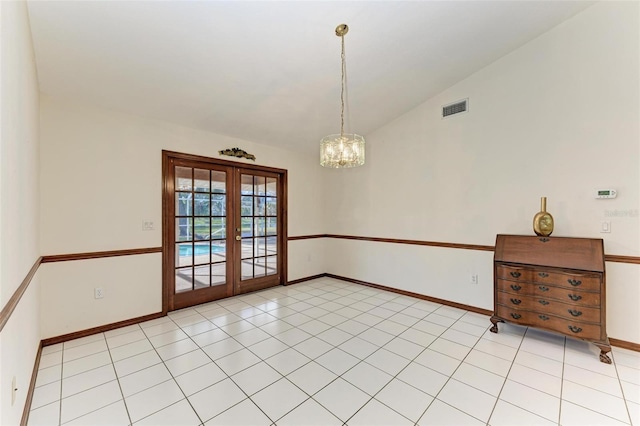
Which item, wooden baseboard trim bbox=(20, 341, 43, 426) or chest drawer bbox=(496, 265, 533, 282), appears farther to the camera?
chest drawer bbox=(496, 265, 533, 282)

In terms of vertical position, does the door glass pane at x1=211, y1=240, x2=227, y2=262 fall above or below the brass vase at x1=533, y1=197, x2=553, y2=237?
below

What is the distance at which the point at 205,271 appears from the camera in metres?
3.97

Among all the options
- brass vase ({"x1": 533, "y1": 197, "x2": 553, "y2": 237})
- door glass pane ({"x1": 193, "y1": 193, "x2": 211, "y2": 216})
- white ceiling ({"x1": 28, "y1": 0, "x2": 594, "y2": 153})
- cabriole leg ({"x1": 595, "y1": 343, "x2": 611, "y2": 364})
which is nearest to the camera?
white ceiling ({"x1": 28, "y1": 0, "x2": 594, "y2": 153})

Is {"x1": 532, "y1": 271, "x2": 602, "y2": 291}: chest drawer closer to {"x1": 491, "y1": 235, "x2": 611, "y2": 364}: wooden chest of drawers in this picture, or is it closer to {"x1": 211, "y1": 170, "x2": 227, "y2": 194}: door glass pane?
{"x1": 491, "y1": 235, "x2": 611, "y2": 364}: wooden chest of drawers

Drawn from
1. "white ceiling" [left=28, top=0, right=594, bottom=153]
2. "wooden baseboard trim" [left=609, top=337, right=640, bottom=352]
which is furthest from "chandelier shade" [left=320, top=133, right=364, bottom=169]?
"wooden baseboard trim" [left=609, top=337, right=640, bottom=352]

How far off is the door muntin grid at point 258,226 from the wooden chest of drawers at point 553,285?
3365 mm

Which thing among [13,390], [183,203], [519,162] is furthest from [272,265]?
[519,162]

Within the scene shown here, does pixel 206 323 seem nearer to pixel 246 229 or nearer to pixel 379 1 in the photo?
pixel 246 229

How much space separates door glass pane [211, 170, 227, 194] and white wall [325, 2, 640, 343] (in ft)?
7.93

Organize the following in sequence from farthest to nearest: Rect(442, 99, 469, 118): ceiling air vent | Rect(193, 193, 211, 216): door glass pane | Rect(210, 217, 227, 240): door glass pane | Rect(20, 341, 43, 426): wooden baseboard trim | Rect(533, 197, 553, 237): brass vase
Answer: Rect(210, 217, 227, 240): door glass pane < Rect(193, 193, 211, 216): door glass pane < Rect(442, 99, 469, 118): ceiling air vent < Rect(533, 197, 553, 237): brass vase < Rect(20, 341, 43, 426): wooden baseboard trim

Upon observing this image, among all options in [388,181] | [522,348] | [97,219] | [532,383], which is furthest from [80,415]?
[388,181]

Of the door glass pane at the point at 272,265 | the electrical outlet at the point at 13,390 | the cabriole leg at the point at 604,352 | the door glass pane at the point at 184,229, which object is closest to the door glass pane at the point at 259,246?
the door glass pane at the point at 272,265

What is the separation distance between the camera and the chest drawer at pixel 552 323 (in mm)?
2502

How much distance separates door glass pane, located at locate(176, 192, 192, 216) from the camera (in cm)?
369
